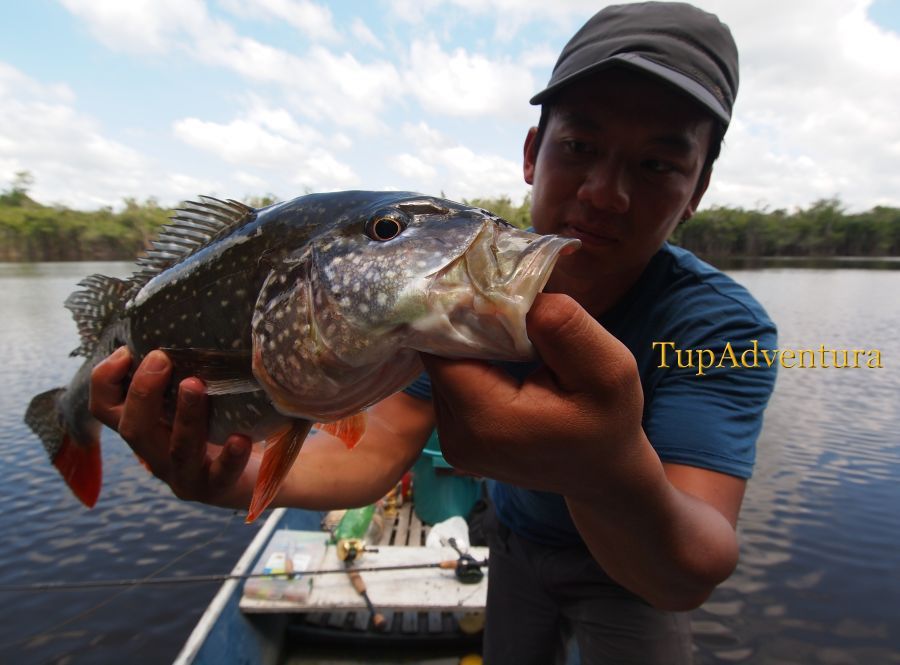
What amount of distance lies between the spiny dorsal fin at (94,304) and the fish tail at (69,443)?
0.54 metres

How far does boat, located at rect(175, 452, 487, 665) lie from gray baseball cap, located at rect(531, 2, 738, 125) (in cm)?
354

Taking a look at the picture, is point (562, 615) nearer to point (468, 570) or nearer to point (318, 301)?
point (468, 570)

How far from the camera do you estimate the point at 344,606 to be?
399 cm

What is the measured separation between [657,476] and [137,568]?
27.7 feet

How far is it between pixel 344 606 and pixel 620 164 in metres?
3.65

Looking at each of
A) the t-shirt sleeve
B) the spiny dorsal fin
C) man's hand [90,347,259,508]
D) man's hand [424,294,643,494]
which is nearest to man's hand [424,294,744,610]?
man's hand [424,294,643,494]

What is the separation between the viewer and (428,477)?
571cm

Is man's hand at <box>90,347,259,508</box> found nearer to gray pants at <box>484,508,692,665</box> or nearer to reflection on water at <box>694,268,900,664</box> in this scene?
gray pants at <box>484,508,692,665</box>

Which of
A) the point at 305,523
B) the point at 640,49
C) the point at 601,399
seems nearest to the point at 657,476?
the point at 601,399

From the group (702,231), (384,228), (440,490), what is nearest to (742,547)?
(440,490)

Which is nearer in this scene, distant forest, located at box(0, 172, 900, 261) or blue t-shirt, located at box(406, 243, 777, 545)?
blue t-shirt, located at box(406, 243, 777, 545)

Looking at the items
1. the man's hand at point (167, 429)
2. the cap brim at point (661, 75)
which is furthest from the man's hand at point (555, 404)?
the cap brim at point (661, 75)

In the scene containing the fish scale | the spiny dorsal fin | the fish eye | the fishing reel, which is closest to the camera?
the fish scale

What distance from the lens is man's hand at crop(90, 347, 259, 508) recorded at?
5.74 ft
